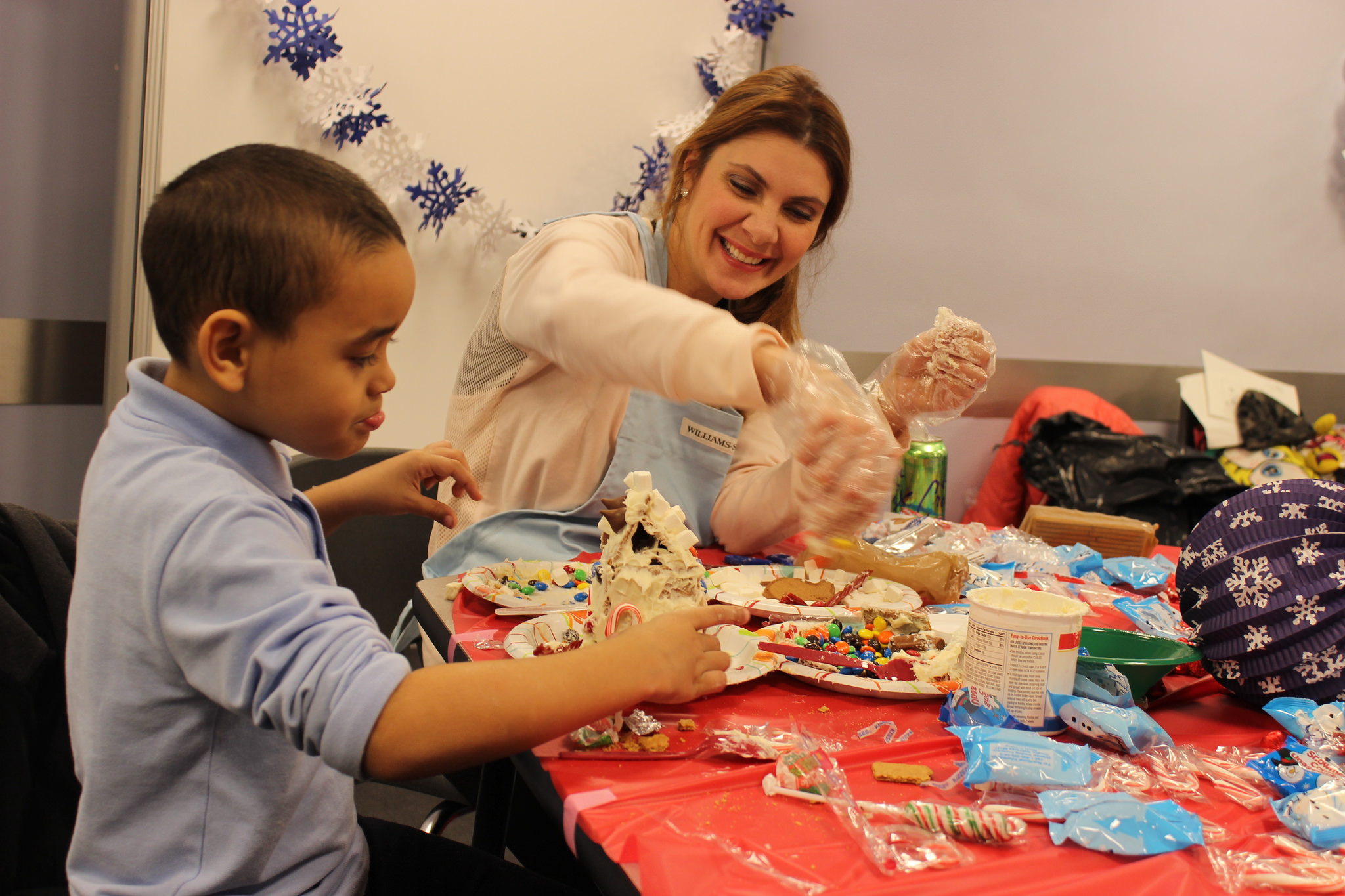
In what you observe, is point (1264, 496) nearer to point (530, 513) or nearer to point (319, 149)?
point (530, 513)

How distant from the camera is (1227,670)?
3.47ft

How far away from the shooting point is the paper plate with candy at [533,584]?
121 centimetres

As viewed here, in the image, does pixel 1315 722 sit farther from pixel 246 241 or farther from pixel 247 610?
pixel 246 241

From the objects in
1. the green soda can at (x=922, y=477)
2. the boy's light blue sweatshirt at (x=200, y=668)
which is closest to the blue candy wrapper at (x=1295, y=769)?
the boy's light blue sweatshirt at (x=200, y=668)

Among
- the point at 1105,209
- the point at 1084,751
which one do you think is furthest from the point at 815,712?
the point at 1105,209

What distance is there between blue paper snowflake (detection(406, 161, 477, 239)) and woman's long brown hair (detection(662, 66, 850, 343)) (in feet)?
3.76

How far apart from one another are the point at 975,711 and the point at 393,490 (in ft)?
2.89

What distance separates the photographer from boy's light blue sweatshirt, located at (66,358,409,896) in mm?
696

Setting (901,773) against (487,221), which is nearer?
(901,773)

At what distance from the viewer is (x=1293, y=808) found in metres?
0.78

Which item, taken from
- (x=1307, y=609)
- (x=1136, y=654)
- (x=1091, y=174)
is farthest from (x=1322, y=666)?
(x=1091, y=174)

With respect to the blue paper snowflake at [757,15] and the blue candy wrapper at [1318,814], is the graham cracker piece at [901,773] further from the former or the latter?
the blue paper snowflake at [757,15]

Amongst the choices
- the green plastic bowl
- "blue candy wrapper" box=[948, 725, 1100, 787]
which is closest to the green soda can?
the green plastic bowl

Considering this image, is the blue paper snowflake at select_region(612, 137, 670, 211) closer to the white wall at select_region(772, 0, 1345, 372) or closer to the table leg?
the white wall at select_region(772, 0, 1345, 372)
